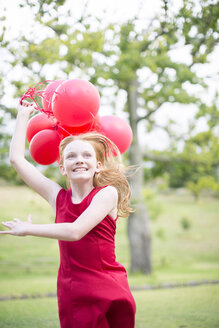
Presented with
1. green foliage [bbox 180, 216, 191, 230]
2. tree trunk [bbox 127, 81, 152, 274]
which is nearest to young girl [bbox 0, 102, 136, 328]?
tree trunk [bbox 127, 81, 152, 274]

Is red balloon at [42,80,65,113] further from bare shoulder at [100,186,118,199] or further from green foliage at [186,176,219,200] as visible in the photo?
green foliage at [186,176,219,200]

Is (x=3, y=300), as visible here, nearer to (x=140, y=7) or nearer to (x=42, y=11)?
(x=42, y=11)

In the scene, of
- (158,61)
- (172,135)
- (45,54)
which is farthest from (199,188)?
(45,54)

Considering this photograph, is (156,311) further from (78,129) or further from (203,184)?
(203,184)

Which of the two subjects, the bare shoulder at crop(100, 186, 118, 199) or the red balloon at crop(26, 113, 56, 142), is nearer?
the bare shoulder at crop(100, 186, 118, 199)

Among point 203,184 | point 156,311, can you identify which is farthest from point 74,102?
point 203,184

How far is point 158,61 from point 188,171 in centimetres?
399

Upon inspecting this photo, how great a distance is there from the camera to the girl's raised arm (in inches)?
79.0

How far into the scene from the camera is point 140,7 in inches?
311

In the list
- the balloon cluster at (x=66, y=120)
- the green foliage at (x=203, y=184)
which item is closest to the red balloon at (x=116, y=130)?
the balloon cluster at (x=66, y=120)

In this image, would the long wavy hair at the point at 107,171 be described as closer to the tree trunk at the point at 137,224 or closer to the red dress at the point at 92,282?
the red dress at the point at 92,282

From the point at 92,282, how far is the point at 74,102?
3.28 feet

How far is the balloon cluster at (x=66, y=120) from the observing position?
2266 mm

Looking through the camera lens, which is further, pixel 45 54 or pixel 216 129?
pixel 216 129
